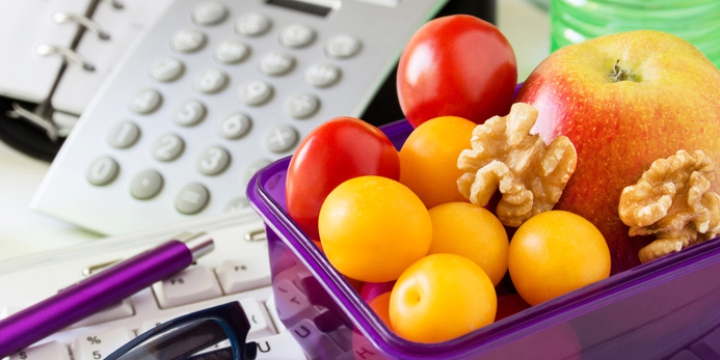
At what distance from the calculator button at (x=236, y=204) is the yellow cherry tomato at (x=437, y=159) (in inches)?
7.9

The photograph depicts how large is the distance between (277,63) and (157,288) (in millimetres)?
214

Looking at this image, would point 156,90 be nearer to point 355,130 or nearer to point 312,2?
point 312,2

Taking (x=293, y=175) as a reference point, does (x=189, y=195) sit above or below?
below

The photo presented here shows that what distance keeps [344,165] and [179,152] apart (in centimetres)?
25

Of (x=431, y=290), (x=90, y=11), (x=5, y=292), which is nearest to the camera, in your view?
(x=431, y=290)

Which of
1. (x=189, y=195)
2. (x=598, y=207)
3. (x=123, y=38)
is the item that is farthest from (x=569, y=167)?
(x=123, y=38)

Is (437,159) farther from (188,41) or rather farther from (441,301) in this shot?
(188,41)

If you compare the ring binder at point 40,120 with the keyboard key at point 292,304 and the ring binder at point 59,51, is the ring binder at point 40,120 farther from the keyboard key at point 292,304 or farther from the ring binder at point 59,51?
the keyboard key at point 292,304

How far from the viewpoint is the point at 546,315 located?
0.27m

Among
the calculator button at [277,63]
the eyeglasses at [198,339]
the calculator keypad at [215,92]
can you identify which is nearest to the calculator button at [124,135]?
the calculator keypad at [215,92]

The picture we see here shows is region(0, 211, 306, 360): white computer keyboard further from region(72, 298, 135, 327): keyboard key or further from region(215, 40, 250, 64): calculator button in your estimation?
region(215, 40, 250, 64): calculator button

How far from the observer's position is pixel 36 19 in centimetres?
64

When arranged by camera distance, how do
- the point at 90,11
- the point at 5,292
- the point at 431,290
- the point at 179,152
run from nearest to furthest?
1. the point at 431,290
2. the point at 5,292
3. the point at 179,152
4. the point at 90,11

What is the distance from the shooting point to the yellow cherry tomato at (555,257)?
29 centimetres
